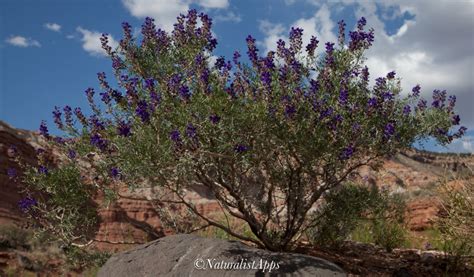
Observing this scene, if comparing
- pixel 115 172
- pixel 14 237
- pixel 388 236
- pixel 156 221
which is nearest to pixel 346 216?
pixel 388 236

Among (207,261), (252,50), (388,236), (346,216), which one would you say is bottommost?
(207,261)

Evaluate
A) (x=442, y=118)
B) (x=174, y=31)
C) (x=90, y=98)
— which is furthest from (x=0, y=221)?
(x=442, y=118)

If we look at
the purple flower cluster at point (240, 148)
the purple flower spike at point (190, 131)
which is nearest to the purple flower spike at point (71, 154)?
the purple flower spike at point (190, 131)

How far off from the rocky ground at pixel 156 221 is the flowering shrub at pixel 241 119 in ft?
2.92

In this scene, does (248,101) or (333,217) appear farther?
(333,217)

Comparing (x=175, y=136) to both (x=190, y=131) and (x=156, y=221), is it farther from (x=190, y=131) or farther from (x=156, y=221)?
(x=156, y=221)

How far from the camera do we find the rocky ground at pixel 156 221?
9.88m

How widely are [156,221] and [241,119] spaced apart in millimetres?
16017

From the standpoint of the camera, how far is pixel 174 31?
8930 millimetres

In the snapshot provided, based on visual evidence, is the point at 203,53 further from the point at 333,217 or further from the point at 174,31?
the point at 333,217

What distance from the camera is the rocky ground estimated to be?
988 centimetres

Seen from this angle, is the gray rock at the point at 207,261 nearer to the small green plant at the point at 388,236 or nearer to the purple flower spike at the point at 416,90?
the purple flower spike at the point at 416,90

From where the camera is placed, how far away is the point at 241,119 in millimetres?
7465

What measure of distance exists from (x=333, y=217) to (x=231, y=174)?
9.45ft
